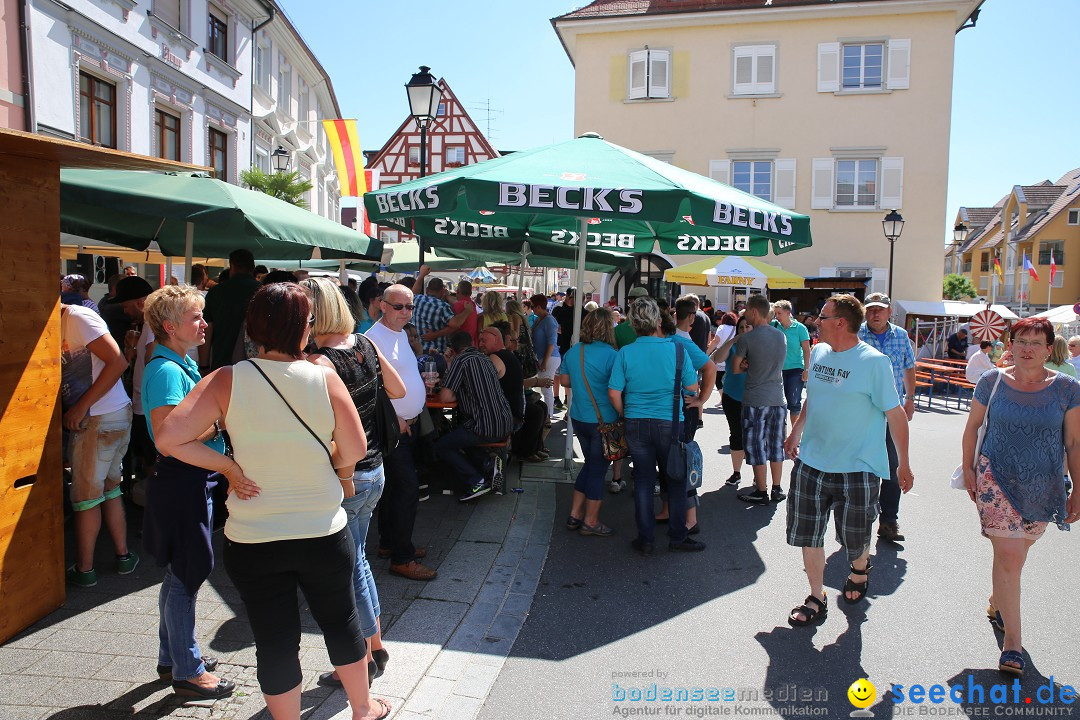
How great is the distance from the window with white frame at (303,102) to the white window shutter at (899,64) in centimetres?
2047

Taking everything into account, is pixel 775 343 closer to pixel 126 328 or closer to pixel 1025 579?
pixel 1025 579

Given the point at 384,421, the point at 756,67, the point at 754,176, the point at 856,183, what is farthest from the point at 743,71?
the point at 384,421

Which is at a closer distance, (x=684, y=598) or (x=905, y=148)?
(x=684, y=598)

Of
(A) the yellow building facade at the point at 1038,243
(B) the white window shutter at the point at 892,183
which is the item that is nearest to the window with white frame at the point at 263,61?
(B) the white window shutter at the point at 892,183

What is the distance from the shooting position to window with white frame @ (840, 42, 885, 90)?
23.2 metres

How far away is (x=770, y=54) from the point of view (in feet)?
77.4

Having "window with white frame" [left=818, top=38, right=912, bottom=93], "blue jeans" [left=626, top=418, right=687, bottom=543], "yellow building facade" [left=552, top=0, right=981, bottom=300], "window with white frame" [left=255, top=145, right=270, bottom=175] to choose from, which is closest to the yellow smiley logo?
"blue jeans" [left=626, top=418, right=687, bottom=543]

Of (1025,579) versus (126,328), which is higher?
(126,328)

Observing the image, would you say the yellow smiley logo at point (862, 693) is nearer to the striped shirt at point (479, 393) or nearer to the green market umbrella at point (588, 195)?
the green market umbrella at point (588, 195)

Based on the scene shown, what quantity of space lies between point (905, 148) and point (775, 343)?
20155mm

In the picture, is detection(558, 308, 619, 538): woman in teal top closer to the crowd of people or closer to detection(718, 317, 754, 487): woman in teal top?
the crowd of people

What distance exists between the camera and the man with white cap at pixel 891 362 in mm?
5453

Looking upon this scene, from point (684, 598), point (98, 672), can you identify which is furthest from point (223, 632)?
point (684, 598)

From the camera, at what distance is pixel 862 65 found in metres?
23.3
